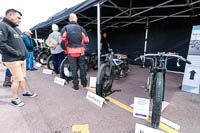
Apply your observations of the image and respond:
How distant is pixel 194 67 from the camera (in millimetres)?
2205

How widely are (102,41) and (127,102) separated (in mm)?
3492

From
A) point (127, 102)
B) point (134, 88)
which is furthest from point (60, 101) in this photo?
point (134, 88)

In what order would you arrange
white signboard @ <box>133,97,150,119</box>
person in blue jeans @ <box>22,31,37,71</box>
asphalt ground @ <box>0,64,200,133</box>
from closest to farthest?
asphalt ground @ <box>0,64,200,133</box> < white signboard @ <box>133,97,150,119</box> < person in blue jeans @ <box>22,31,37,71</box>

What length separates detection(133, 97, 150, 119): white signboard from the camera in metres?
1.43

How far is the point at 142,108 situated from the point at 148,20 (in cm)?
379

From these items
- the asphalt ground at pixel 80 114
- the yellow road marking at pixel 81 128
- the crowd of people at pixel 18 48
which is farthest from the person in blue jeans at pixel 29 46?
the yellow road marking at pixel 81 128

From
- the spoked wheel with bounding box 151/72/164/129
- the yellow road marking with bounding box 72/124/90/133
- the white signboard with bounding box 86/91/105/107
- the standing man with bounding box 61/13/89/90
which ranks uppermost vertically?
the standing man with bounding box 61/13/89/90

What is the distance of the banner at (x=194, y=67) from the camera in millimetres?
2127

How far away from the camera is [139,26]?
479cm

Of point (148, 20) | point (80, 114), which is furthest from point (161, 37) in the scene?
point (80, 114)

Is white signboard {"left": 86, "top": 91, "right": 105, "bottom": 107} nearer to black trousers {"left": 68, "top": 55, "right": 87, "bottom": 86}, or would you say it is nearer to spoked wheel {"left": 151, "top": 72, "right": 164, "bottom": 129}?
black trousers {"left": 68, "top": 55, "right": 87, "bottom": 86}

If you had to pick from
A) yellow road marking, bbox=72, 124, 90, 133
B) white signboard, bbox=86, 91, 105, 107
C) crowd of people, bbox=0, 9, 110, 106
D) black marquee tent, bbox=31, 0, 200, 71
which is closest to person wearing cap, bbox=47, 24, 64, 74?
black marquee tent, bbox=31, 0, 200, 71

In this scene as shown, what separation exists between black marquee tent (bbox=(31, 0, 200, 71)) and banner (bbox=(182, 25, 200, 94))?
3.31 ft

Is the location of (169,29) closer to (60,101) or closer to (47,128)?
(60,101)
